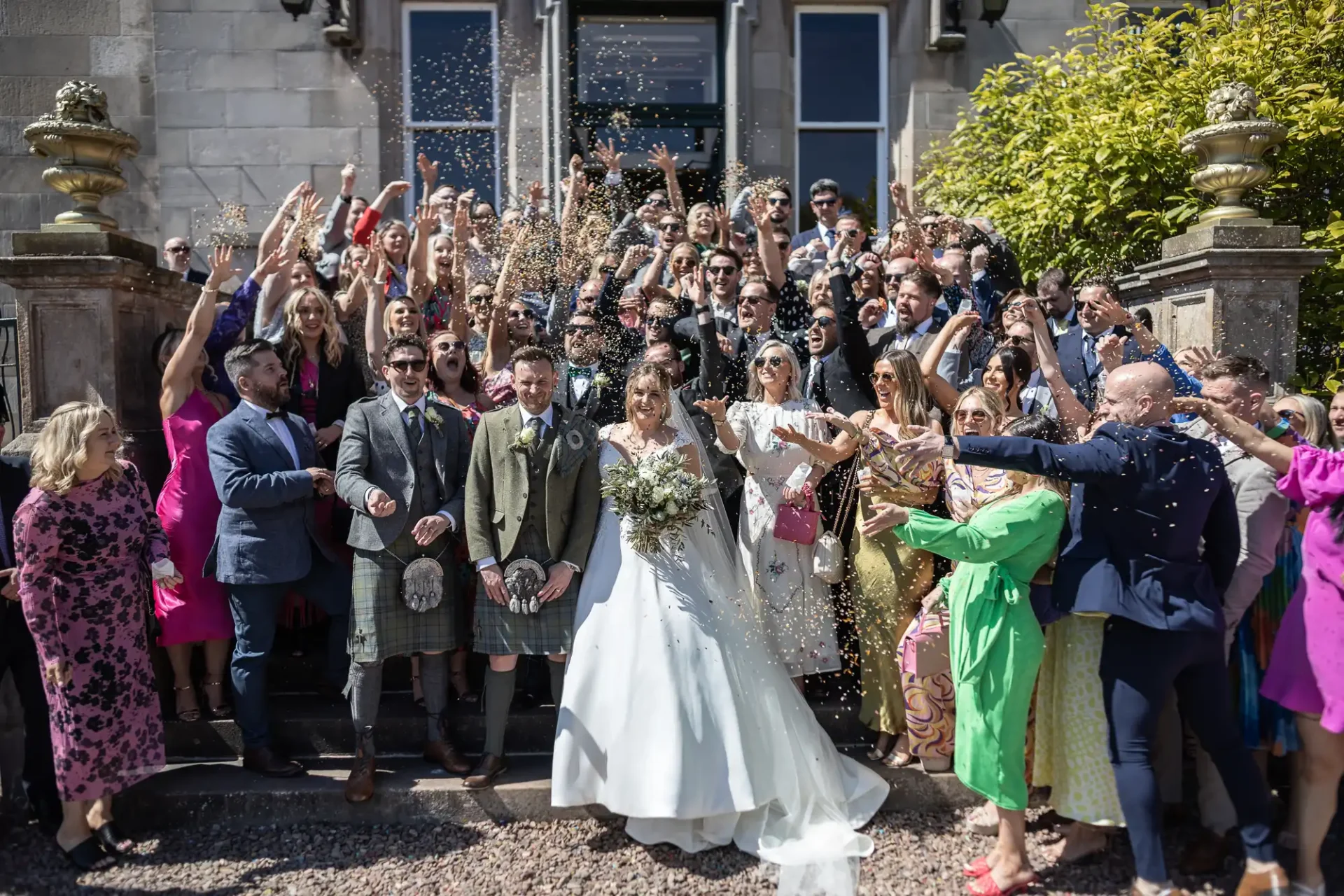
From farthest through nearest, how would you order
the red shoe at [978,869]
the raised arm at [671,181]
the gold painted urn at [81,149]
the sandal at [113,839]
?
the raised arm at [671,181] → the gold painted urn at [81,149] → the sandal at [113,839] → the red shoe at [978,869]

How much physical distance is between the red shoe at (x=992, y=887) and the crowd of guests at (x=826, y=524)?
0.05 ft

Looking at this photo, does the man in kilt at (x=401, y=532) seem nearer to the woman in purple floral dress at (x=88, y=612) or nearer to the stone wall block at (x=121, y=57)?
the woman in purple floral dress at (x=88, y=612)

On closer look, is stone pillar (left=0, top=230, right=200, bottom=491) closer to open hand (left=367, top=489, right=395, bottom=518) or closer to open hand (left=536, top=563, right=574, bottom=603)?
open hand (left=367, top=489, right=395, bottom=518)

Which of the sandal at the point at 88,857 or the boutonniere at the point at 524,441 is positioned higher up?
the boutonniere at the point at 524,441

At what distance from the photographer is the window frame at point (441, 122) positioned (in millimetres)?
10914

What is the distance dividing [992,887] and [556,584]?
2.29m

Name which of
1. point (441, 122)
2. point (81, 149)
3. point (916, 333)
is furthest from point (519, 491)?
point (441, 122)

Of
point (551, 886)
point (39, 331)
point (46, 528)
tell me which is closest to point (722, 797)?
point (551, 886)

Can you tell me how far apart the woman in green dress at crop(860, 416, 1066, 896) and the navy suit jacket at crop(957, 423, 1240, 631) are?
22cm

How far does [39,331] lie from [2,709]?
199cm

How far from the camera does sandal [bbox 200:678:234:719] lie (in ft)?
17.2

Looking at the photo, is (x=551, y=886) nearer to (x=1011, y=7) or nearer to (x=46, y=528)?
(x=46, y=528)

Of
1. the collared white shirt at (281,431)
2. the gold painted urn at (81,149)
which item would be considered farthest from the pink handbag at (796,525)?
the gold painted urn at (81,149)

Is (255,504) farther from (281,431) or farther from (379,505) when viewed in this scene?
(379,505)
